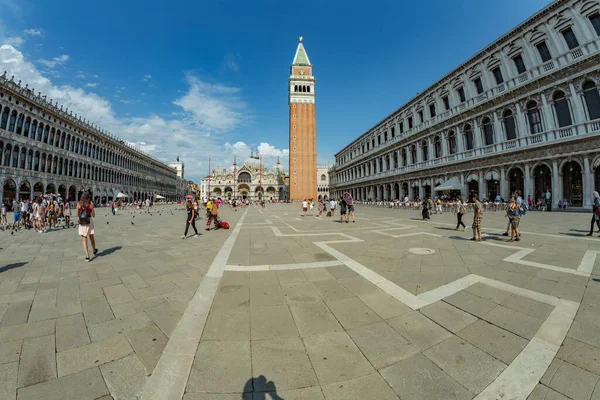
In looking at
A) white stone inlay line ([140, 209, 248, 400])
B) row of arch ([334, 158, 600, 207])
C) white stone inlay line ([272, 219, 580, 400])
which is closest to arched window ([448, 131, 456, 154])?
row of arch ([334, 158, 600, 207])

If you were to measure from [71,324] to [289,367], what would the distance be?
2.67m

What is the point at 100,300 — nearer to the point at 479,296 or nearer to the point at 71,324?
the point at 71,324

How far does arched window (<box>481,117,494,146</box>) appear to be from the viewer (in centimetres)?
2359

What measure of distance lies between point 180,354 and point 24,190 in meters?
46.1

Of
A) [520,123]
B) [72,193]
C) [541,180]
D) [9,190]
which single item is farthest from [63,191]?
[541,180]

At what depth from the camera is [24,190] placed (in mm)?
32062

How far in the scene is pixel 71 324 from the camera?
284cm

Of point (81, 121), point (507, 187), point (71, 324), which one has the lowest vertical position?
point (71, 324)

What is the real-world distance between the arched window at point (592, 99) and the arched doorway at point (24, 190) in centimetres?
5774

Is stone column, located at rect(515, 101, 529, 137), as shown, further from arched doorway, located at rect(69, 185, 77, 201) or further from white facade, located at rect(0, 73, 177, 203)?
arched doorway, located at rect(69, 185, 77, 201)

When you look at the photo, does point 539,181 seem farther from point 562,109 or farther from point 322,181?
point 322,181

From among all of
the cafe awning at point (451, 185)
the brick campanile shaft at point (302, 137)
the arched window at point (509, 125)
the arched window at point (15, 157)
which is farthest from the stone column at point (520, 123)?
the arched window at point (15, 157)

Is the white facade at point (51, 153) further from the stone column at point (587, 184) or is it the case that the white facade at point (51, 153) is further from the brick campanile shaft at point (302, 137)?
the stone column at point (587, 184)

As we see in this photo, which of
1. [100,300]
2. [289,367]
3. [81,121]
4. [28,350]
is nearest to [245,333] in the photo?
[289,367]
